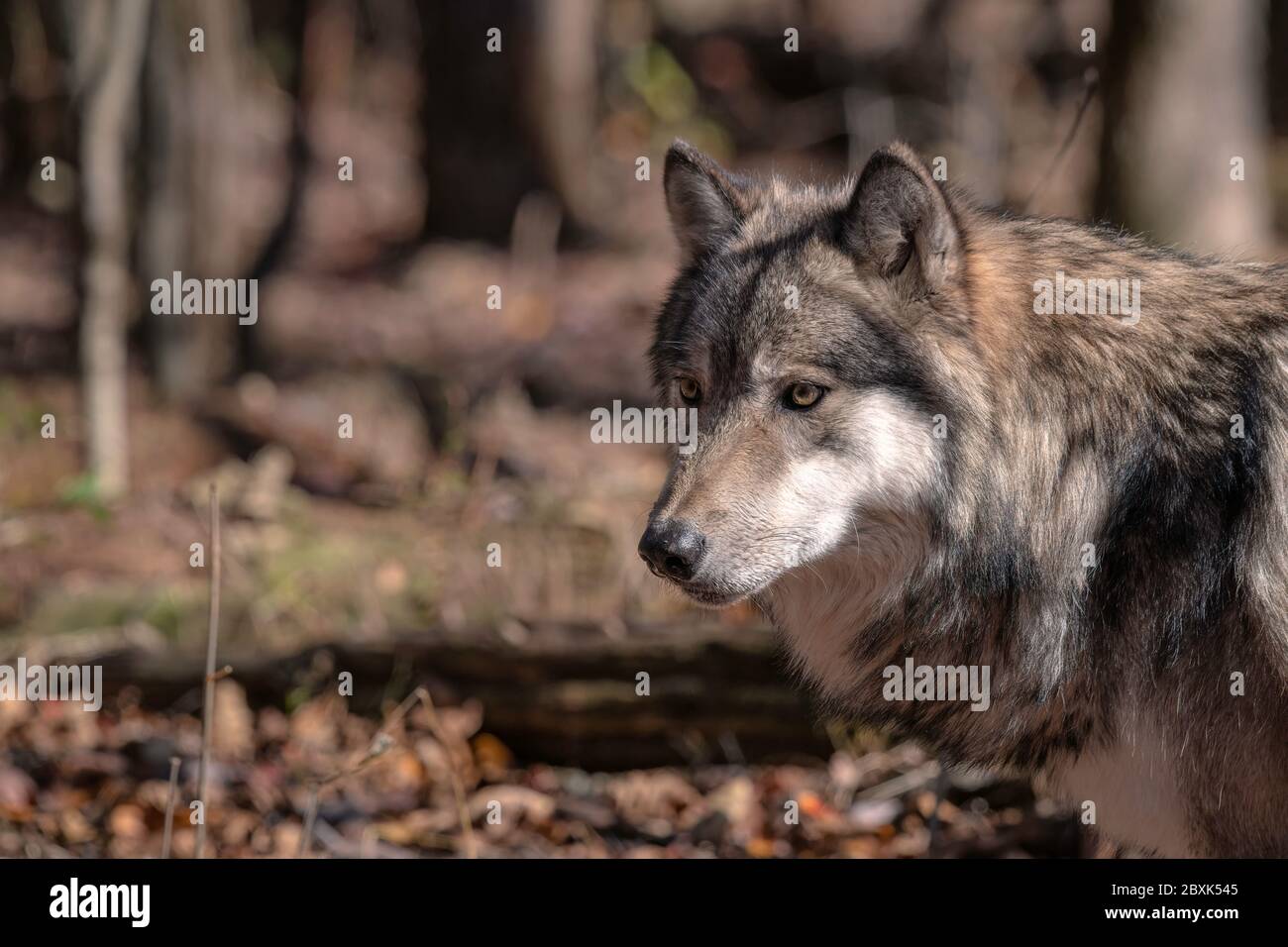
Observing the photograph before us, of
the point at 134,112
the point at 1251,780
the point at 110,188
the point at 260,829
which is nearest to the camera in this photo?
the point at 1251,780

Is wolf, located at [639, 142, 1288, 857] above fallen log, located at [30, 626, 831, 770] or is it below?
above

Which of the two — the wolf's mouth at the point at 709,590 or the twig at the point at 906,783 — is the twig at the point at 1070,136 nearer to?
the wolf's mouth at the point at 709,590

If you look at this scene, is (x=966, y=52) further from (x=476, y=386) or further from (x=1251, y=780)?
(x=1251, y=780)

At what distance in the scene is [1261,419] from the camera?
3777 mm

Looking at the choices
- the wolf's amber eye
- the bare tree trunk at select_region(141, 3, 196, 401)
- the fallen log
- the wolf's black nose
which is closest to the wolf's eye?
the wolf's amber eye

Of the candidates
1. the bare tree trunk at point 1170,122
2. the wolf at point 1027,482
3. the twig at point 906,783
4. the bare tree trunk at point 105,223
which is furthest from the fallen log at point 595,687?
the bare tree trunk at point 105,223

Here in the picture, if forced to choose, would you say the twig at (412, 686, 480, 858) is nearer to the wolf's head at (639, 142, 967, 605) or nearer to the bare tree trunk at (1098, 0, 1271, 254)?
the wolf's head at (639, 142, 967, 605)

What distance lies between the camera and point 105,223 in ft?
30.5

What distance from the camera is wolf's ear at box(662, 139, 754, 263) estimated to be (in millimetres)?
4398

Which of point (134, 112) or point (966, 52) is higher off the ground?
point (966, 52)

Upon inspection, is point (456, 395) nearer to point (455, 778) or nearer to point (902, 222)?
point (455, 778)
